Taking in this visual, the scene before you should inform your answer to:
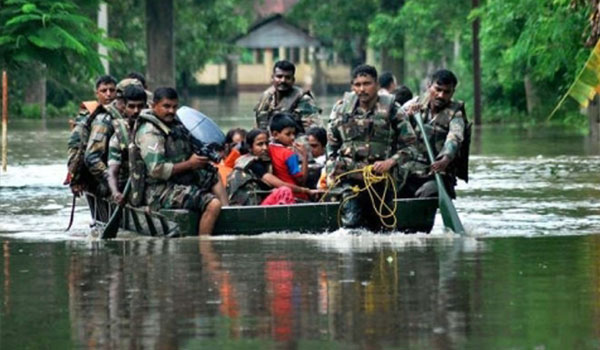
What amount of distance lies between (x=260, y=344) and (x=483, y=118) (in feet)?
141

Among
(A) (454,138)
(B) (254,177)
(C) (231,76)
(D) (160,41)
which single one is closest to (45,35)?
(B) (254,177)

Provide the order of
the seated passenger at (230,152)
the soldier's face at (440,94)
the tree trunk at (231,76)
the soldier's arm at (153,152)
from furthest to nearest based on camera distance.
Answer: the tree trunk at (231,76)
the seated passenger at (230,152)
the soldier's face at (440,94)
the soldier's arm at (153,152)

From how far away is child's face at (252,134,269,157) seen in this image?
19.4 metres

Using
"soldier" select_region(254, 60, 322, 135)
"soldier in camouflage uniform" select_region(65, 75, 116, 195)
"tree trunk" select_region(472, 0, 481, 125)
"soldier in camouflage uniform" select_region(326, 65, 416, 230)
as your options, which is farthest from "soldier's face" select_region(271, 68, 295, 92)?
"tree trunk" select_region(472, 0, 481, 125)

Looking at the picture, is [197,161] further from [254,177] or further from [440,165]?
[440,165]

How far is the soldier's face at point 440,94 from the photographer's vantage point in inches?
763

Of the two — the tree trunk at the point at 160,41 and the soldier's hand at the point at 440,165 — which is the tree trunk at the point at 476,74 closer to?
the tree trunk at the point at 160,41

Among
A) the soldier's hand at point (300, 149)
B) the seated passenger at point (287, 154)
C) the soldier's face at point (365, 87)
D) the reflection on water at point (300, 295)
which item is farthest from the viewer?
the soldier's hand at point (300, 149)

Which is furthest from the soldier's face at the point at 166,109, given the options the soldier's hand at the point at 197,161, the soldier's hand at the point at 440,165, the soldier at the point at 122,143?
the soldier's hand at the point at 440,165

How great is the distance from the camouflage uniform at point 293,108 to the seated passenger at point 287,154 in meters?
1.15

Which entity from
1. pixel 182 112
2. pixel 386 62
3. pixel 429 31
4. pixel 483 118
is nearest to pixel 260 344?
pixel 182 112

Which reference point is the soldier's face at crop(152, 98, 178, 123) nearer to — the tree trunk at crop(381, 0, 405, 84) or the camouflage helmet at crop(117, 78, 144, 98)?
the camouflage helmet at crop(117, 78, 144, 98)

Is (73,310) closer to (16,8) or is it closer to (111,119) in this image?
(111,119)

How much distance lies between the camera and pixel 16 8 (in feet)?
93.1
